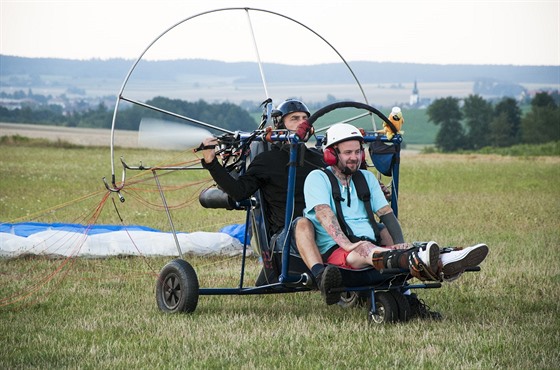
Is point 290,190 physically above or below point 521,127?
above

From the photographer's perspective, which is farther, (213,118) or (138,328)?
(213,118)

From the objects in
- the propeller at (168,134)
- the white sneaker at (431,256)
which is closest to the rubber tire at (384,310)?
the white sneaker at (431,256)

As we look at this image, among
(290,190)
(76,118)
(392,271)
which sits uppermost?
(290,190)

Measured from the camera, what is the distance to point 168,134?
877cm

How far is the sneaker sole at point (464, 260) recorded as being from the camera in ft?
23.5

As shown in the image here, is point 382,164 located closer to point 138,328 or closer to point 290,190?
point 290,190

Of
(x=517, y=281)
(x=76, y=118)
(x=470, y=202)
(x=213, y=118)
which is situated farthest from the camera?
(x=76, y=118)

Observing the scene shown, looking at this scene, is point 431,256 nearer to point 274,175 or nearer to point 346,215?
point 346,215

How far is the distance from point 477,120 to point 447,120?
407cm

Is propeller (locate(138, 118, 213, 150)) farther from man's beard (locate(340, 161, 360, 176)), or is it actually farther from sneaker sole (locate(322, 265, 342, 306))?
sneaker sole (locate(322, 265, 342, 306))

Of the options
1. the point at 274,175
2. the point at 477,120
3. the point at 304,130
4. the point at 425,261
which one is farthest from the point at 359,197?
the point at 477,120

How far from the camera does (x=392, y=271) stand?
727 centimetres

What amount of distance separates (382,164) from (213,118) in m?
78.4

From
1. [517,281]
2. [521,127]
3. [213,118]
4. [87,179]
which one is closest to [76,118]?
[213,118]
